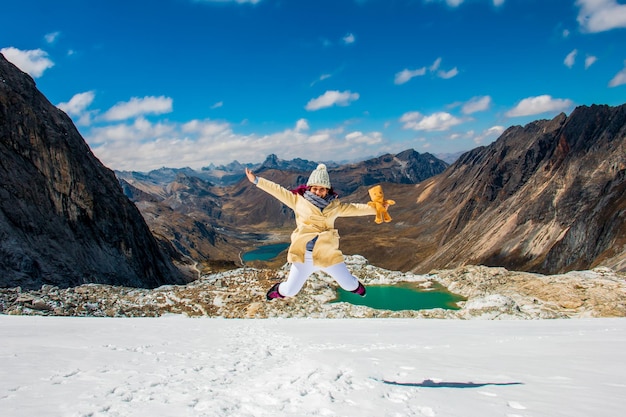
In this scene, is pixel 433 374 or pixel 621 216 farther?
pixel 621 216

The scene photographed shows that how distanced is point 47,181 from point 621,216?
130 m

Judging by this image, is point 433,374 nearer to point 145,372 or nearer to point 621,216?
point 145,372

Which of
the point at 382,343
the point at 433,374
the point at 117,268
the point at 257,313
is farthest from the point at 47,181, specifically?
the point at 433,374

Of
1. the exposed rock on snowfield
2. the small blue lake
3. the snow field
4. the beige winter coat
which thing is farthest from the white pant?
the small blue lake

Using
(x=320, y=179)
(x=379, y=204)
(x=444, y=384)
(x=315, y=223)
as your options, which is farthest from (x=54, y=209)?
(x=444, y=384)

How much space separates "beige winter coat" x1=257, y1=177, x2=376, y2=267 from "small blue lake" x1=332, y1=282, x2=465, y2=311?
136ft

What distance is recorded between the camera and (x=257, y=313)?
132 ft

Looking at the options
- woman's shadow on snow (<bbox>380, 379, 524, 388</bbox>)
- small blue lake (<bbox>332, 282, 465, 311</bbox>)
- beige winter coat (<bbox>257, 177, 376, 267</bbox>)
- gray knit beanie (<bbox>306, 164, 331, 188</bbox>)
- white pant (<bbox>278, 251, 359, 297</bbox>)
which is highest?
gray knit beanie (<bbox>306, 164, 331, 188</bbox>)

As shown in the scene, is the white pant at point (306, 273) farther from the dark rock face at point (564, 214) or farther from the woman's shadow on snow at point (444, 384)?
the dark rock face at point (564, 214)

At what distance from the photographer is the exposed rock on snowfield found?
113ft

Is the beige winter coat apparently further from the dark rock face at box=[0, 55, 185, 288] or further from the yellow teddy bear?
the dark rock face at box=[0, 55, 185, 288]

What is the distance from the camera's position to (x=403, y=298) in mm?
57562

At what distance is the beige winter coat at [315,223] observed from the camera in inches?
404

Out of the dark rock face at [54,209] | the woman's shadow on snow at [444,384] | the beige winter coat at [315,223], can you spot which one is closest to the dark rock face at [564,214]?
the woman's shadow on snow at [444,384]
